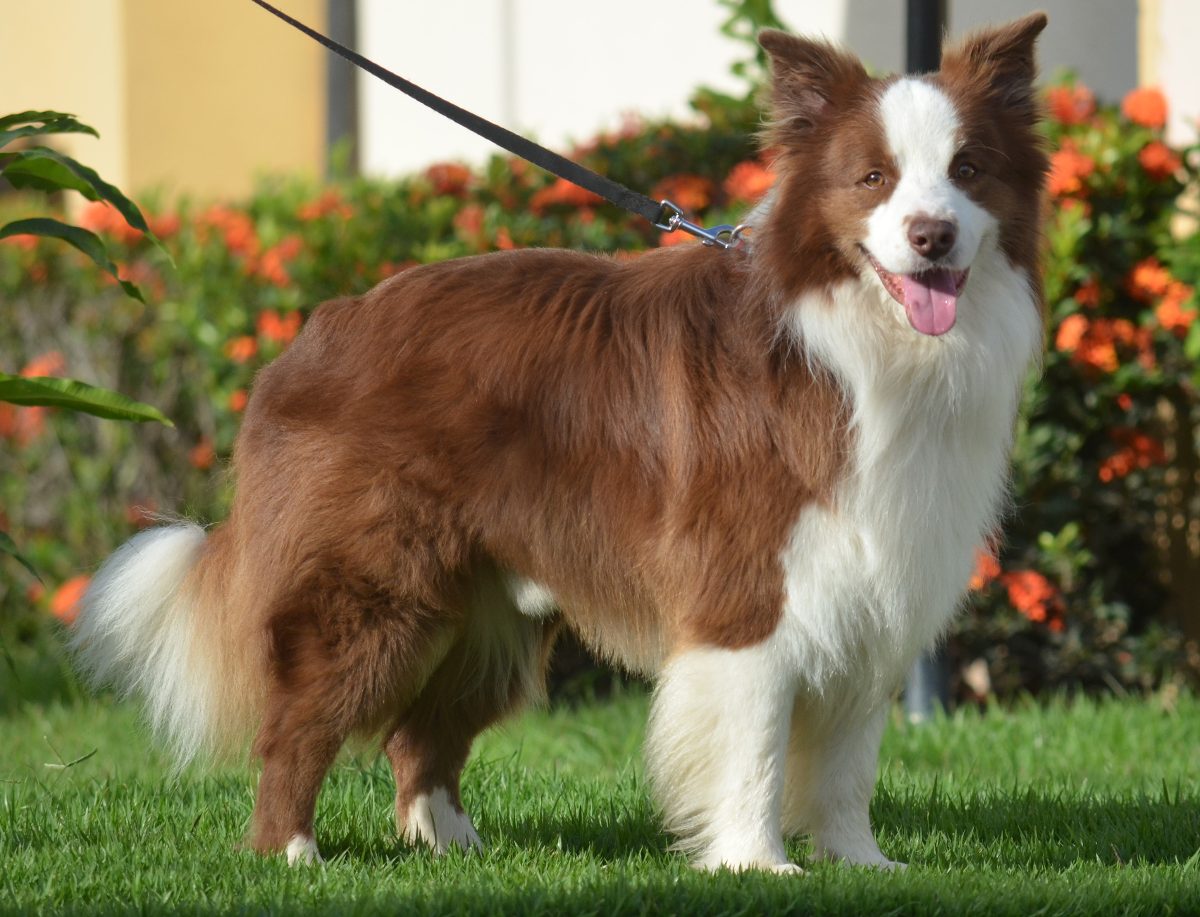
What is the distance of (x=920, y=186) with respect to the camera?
3.53 metres

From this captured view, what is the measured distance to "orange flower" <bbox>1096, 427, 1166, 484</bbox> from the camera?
636cm

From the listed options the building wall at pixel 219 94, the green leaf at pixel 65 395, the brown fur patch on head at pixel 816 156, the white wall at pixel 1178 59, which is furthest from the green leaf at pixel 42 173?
the building wall at pixel 219 94

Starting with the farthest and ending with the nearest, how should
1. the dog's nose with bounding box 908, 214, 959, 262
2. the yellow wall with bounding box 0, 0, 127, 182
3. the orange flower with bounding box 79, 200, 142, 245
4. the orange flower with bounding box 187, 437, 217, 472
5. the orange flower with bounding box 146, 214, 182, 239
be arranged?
the yellow wall with bounding box 0, 0, 127, 182, the orange flower with bounding box 146, 214, 182, 239, the orange flower with bounding box 79, 200, 142, 245, the orange flower with bounding box 187, 437, 217, 472, the dog's nose with bounding box 908, 214, 959, 262

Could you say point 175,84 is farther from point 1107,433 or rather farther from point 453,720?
point 453,720

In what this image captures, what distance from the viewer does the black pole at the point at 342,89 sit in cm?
1020

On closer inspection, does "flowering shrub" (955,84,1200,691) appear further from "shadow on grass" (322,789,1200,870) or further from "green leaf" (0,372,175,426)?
"green leaf" (0,372,175,426)

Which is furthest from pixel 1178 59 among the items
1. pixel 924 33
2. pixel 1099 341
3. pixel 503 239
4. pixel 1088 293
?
pixel 503 239

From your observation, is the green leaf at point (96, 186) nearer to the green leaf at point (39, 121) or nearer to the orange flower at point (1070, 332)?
the green leaf at point (39, 121)

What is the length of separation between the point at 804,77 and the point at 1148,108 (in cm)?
317

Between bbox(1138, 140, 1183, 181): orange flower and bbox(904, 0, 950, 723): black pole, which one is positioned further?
bbox(1138, 140, 1183, 181): orange flower

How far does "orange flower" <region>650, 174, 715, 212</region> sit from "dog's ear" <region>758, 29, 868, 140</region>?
9.32ft

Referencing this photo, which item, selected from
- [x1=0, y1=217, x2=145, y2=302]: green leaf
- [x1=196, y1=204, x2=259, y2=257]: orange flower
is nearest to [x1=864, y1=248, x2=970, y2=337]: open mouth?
[x1=0, y1=217, x2=145, y2=302]: green leaf

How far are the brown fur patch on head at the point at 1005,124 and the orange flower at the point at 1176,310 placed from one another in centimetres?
259

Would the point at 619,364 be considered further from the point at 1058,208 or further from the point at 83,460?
the point at 83,460
